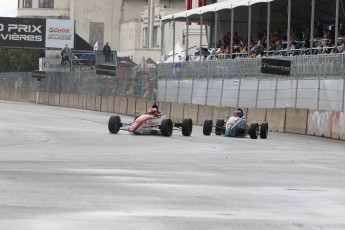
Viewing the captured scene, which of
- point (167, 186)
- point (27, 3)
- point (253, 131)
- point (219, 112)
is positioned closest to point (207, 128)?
point (253, 131)

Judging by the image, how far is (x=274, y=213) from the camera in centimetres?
1115

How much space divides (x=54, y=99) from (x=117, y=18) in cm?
3891

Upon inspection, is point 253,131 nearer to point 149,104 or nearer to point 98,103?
point 149,104

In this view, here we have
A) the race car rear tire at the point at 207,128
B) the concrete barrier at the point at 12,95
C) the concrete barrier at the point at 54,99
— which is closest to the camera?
the race car rear tire at the point at 207,128

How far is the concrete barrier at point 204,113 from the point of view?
43.8 metres

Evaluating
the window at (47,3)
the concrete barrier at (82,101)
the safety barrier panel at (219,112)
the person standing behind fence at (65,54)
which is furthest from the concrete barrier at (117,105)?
the window at (47,3)

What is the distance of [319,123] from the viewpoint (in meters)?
34.6

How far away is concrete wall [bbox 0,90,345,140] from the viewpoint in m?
33.8

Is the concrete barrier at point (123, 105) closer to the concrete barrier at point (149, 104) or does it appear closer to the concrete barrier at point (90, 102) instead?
the concrete barrier at point (149, 104)

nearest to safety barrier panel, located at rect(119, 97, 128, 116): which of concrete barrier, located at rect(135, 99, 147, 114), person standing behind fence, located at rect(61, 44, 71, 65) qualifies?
concrete barrier, located at rect(135, 99, 147, 114)

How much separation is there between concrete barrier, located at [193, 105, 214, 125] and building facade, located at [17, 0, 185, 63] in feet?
162

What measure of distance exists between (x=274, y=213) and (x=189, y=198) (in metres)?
1.64

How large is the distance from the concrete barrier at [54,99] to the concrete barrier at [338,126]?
42.4 m

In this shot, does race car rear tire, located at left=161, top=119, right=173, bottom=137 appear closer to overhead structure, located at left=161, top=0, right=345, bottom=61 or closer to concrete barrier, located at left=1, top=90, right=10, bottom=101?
overhead structure, located at left=161, top=0, right=345, bottom=61
